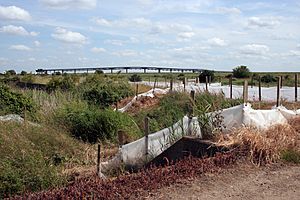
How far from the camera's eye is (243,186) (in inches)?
241

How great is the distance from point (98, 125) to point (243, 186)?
8.08 m

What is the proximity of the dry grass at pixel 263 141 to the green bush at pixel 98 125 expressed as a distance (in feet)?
17.2

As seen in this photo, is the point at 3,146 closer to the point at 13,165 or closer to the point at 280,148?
the point at 13,165

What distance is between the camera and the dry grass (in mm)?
7344

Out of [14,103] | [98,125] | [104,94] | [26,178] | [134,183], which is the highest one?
[14,103]

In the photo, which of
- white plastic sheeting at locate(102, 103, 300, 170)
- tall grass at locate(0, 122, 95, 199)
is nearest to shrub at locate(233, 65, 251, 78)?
tall grass at locate(0, 122, 95, 199)

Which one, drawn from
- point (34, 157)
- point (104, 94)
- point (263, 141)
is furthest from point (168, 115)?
point (104, 94)

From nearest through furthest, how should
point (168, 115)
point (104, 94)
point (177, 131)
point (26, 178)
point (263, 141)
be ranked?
point (263, 141) < point (26, 178) < point (177, 131) < point (168, 115) < point (104, 94)

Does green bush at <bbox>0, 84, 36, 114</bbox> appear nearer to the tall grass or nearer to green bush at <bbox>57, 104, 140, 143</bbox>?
green bush at <bbox>57, 104, 140, 143</bbox>

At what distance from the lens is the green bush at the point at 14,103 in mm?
16578

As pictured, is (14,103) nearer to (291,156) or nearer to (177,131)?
(177,131)

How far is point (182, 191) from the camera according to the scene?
576 cm

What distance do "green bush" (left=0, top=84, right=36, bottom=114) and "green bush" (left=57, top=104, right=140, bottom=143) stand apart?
2.96m

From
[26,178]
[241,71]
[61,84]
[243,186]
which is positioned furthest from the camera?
[241,71]
